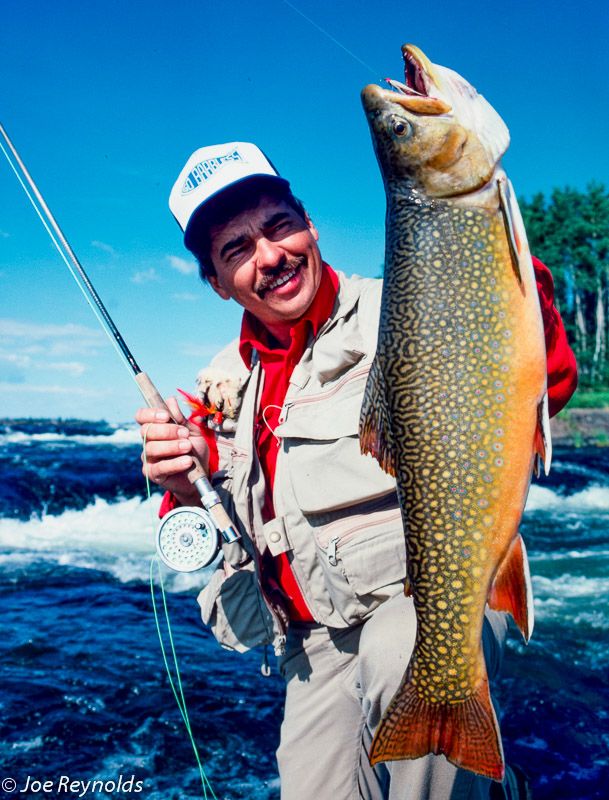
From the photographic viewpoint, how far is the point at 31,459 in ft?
67.5

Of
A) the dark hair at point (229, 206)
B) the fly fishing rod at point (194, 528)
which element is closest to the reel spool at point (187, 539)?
the fly fishing rod at point (194, 528)

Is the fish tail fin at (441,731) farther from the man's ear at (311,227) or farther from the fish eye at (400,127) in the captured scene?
the man's ear at (311,227)

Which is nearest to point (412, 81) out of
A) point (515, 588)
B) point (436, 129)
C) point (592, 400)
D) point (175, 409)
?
point (436, 129)

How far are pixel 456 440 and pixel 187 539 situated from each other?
166cm

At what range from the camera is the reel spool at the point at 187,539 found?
330 cm

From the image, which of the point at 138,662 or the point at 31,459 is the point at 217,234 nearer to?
the point at 138,662

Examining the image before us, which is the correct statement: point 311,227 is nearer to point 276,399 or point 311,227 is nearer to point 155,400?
point 276,399

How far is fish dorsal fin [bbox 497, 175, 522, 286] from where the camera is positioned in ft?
6.80

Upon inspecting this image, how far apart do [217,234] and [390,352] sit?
187 cm

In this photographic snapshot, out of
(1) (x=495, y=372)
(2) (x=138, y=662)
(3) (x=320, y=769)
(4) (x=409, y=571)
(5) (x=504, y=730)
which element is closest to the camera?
(1) (x=495, y=372)

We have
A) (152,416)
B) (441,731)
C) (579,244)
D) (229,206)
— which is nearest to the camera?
(441,731)

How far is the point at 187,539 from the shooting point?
11.0 feet

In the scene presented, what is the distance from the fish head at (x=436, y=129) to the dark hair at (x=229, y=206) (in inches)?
58.4

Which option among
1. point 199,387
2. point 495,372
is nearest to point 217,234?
point 199,387
